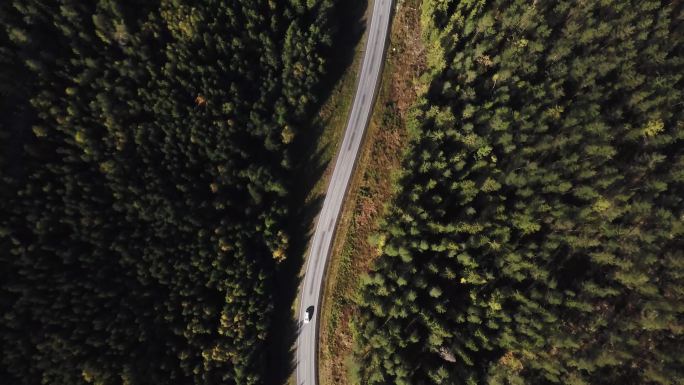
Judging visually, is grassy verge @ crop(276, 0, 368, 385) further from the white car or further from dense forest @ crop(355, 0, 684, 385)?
dense forest @ crop(355, 0, 684, 385)

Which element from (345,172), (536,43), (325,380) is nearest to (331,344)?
(325,380)

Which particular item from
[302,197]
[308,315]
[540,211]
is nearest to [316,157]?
[302,197]

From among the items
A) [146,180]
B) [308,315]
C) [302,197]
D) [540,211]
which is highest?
[302,197]

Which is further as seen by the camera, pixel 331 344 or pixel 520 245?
pixel 331 344

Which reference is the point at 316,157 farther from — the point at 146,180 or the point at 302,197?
the point at 146,180

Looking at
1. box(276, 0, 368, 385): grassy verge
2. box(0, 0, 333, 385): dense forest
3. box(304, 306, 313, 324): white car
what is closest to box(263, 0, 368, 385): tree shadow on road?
box(276, 0, 368, 385): grassy verge

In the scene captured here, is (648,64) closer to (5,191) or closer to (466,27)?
(466,27)

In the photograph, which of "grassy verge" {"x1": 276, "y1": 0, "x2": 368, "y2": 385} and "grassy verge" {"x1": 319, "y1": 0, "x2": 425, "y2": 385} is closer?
"grassy verge" {"x1": 319, "y1": 0, "x2": 425, "y2": 385}
